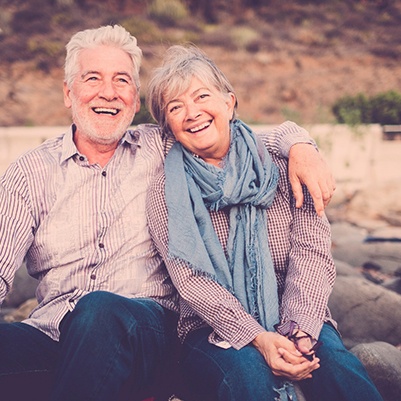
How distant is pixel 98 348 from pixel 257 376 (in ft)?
2.22

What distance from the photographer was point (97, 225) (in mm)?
3105

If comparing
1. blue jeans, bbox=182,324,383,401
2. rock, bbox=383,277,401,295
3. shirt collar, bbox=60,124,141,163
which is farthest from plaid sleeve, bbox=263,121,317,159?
rock, bbox=383,277,401,295

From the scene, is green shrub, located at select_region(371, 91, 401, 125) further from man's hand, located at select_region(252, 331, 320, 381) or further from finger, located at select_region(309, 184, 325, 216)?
man's hand, located at select_region(252, 331, 320, 381)

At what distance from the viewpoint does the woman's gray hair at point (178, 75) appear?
3150 millimetres

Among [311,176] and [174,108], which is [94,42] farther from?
[311,176]

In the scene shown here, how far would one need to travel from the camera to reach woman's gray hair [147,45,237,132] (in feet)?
10.3


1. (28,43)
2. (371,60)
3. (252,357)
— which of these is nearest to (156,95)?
(252,357)

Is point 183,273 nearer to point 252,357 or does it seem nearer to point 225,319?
point 225,319

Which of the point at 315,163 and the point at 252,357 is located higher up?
the point at 315,163

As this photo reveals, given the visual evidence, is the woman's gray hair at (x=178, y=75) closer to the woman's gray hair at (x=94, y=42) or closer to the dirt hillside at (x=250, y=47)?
the woman's gray hair at (x=94, y=42)

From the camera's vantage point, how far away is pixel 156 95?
325cm

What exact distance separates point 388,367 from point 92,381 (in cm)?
177

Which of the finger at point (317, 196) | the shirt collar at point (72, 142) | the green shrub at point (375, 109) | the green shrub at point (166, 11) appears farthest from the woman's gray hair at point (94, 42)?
the green shrub at point (166, 11)

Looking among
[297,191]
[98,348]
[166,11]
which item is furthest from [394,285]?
[166,11]
